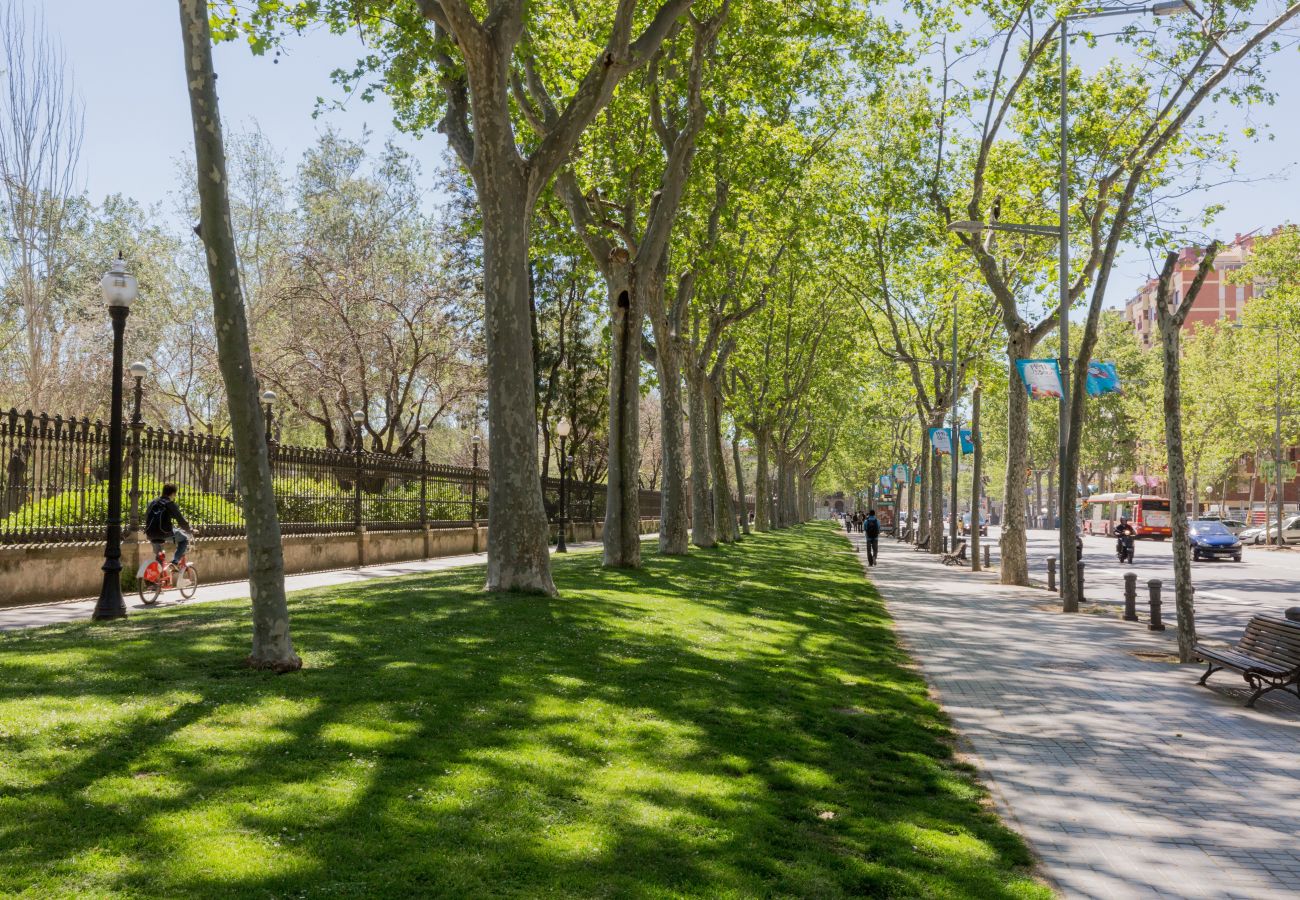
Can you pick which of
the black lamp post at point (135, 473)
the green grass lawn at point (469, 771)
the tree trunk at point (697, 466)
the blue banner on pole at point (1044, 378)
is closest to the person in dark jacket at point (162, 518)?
the black lamp post at point (135, 473)

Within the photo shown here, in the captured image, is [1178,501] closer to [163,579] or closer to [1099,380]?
[1099,380]

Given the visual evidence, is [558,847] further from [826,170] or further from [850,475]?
[850,475]

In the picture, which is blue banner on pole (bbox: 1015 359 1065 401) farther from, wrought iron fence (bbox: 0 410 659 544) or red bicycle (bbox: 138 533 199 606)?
red bicycle (bbox: 138 533 199 606)

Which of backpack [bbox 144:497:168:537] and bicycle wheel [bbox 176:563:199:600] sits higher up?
backpack [bbox 144:497:168:537]

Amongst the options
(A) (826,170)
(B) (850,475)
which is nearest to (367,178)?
(A) (826,170)

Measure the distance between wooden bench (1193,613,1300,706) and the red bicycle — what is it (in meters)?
13.9

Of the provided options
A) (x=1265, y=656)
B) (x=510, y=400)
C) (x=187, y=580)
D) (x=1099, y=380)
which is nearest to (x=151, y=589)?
(x=187, y=580)

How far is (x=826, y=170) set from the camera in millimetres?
29391

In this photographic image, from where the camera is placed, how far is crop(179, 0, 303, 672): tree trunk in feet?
26.7

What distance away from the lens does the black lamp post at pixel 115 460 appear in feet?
42.4

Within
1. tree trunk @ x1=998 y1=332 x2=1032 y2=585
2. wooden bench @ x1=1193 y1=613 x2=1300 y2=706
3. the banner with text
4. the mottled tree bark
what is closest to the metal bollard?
the mottled tree bark

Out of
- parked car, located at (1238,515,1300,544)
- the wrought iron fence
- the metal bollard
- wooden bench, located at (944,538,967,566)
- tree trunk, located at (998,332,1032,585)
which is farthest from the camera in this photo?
parked car, located at (1238,515,1300,544)

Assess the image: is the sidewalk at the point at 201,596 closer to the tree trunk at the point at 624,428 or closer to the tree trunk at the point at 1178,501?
the tree trunk at the point at 624,428

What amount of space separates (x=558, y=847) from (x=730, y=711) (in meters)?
3.69
